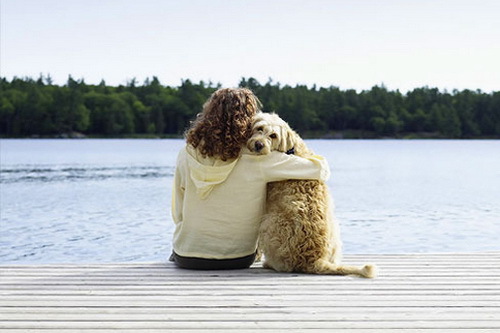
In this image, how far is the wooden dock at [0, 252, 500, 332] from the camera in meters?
3.16

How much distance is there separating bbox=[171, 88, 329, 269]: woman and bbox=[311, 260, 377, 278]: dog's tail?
1.74ft

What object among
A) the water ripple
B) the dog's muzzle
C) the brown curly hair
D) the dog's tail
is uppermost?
the brown curly hair

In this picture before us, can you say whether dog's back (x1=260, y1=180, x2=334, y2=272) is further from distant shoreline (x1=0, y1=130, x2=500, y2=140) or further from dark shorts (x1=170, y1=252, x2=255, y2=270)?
distant shoreline (x1=0, y1=130, x2=500, y2=140)

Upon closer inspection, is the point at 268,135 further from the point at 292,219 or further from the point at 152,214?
the point at 152,214

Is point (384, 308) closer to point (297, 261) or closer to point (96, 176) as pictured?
point (297, 261)

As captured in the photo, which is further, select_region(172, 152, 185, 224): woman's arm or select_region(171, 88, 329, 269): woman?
select_region(172, 152, 185, 224): woman's arm

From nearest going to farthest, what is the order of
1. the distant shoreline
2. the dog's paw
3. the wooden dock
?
the wooden dock < the dog's paw < the distant shoreline

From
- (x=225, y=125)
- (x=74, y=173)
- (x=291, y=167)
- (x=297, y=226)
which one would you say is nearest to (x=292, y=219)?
(x=297, y=226)

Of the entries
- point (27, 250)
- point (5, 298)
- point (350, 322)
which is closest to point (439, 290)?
point (350, 322)

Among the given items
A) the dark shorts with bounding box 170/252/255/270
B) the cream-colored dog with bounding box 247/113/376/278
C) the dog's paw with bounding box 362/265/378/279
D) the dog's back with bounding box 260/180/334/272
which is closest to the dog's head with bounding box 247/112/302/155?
the cream-colored dog with bounding box 247/113/376/278

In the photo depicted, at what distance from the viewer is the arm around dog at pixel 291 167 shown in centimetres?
429

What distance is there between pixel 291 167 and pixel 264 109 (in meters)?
80.2

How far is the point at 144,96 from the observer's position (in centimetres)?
8694

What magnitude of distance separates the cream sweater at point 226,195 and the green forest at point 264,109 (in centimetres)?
7611
